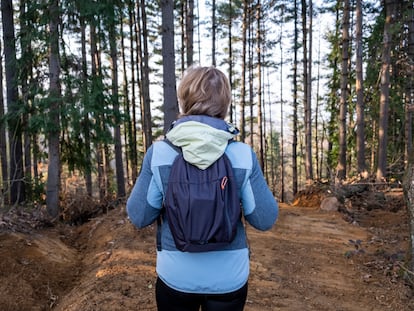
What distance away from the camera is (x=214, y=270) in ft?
5.39

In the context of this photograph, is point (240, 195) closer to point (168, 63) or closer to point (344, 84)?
point (168, 63)

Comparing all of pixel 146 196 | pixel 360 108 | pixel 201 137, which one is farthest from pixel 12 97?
pixel 360 108

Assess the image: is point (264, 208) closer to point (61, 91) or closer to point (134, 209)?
point (134, 209)

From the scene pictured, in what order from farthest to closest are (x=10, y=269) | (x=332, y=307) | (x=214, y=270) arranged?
1. (x=10, y=269)
2. (x=332, y=307)
3. (x=214, y=270)

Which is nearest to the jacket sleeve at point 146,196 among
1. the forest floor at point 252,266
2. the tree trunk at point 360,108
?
the forest floor at point 252,266

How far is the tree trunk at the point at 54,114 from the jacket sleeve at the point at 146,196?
6.13 m

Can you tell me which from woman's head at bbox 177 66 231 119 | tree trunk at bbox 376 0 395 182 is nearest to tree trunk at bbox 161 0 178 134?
woman's head at bbox 177 66 231 119

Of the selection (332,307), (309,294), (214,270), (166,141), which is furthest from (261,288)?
(166,141)

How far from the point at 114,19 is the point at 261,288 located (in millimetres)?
6251

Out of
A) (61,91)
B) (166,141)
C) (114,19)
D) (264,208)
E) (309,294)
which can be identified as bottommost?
(309,294)

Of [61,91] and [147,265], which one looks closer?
[147,265]

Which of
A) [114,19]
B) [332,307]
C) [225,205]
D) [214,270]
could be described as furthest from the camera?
[114,19]

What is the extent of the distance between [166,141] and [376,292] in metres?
3.87

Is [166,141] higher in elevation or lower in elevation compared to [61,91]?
lower
